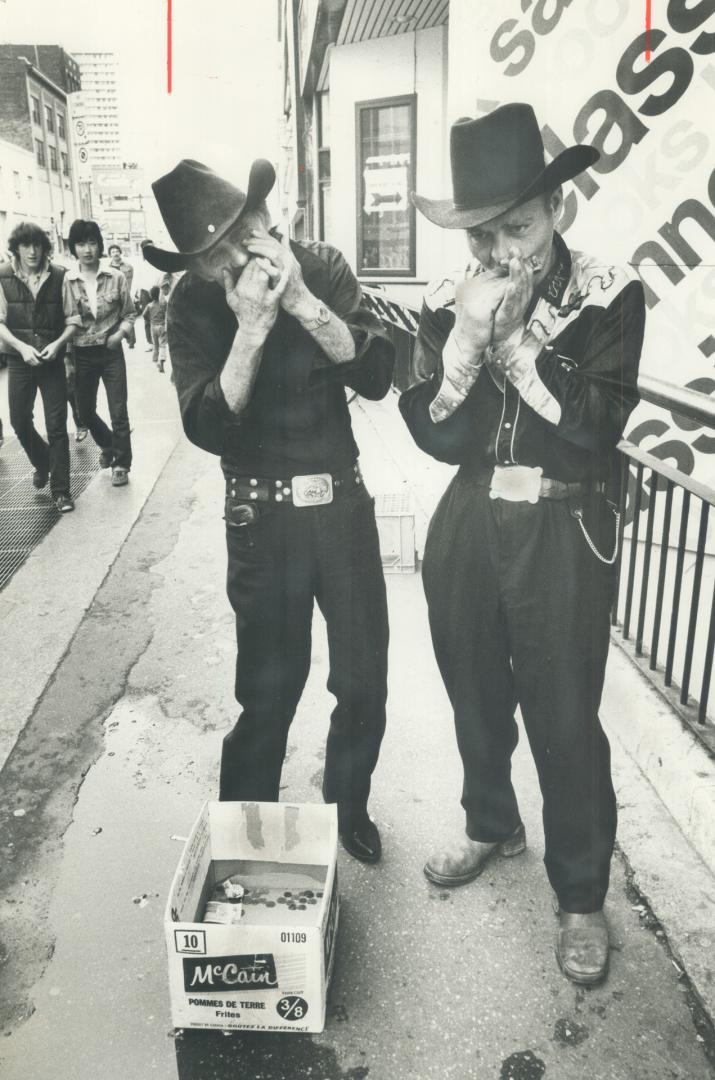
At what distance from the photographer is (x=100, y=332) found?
7336mm

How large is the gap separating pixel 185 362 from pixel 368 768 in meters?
1.38

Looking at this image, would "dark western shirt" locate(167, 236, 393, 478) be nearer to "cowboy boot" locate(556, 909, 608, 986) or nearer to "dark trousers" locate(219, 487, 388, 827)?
"dark trousers" locate(219, 487, 388, 827)

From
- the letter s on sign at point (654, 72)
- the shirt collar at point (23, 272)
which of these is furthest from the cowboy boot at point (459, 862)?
the shirt collar at point (23, 272)

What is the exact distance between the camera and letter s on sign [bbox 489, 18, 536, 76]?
5.25 meters

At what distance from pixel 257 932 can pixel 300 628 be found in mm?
872

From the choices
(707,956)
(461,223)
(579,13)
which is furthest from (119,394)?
(707,956)

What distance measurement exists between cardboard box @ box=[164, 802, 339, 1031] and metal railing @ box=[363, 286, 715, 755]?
1.41 m

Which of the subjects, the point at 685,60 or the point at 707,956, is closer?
the point at 707,956

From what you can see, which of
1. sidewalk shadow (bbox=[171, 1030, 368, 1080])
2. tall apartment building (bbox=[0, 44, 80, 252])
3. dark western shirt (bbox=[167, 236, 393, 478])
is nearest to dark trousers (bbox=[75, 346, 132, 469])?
tall apartment building (bbox=[0, 44, 80, 252])

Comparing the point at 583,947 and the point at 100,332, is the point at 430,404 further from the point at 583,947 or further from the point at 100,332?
the point at 100,332

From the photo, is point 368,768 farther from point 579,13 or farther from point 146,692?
point 579,13

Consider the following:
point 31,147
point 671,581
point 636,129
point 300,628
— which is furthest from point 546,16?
point 31,147

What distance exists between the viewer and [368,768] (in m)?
2.84

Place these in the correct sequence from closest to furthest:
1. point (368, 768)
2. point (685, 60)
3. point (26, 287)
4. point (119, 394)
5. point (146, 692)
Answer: point (368, 768) < point (146, 692) < point (685, 60) < point (26, 287) < point (119, 394)
